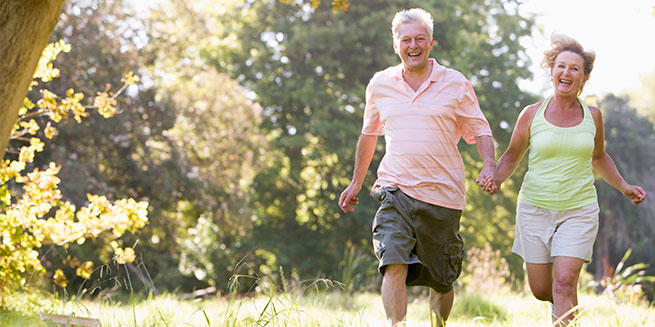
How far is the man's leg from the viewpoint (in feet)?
13.5

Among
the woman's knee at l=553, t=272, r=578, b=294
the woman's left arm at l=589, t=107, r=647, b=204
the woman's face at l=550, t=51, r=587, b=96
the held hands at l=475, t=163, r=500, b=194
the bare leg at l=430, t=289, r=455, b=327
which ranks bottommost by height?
the bare leg at l=430, t=289, r=455, b=327

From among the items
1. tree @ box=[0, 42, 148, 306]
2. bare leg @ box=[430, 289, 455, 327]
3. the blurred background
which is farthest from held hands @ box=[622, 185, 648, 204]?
the blurred background

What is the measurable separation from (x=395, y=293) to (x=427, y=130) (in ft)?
3.10

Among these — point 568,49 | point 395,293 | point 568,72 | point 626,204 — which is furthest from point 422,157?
point 626,204

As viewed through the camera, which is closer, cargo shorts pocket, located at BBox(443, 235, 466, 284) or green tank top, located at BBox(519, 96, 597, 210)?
green tank top, located at BBox(519, 96, 597, 210)

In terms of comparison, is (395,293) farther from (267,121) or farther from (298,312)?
(267,121)

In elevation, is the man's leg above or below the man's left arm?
below

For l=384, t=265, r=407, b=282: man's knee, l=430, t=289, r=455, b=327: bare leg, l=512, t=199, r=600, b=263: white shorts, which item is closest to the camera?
l=384, t=265, r=407, b=282: man's knee

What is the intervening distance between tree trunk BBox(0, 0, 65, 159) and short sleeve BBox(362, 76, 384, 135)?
6.36 feet

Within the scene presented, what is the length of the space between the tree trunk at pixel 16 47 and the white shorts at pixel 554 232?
9.37 ft

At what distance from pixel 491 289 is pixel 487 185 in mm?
5589

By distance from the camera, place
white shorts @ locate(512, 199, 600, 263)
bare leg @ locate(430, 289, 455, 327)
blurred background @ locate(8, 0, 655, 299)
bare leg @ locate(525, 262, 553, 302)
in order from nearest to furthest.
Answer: white shorts @ locate(512, 199, 600, 263), bare leg @ locate(525, 262, 553, 302), bare leg @ locate(430, 289, 455, 327), blurred background @ locate(8, 0, 655, 299)

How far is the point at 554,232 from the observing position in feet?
14.8

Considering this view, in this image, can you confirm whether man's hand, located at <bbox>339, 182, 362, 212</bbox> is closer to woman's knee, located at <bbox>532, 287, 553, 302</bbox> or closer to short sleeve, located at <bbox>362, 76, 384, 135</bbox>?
short sleeve, located at <bbox>362, 76, 384, 135</bbox>
